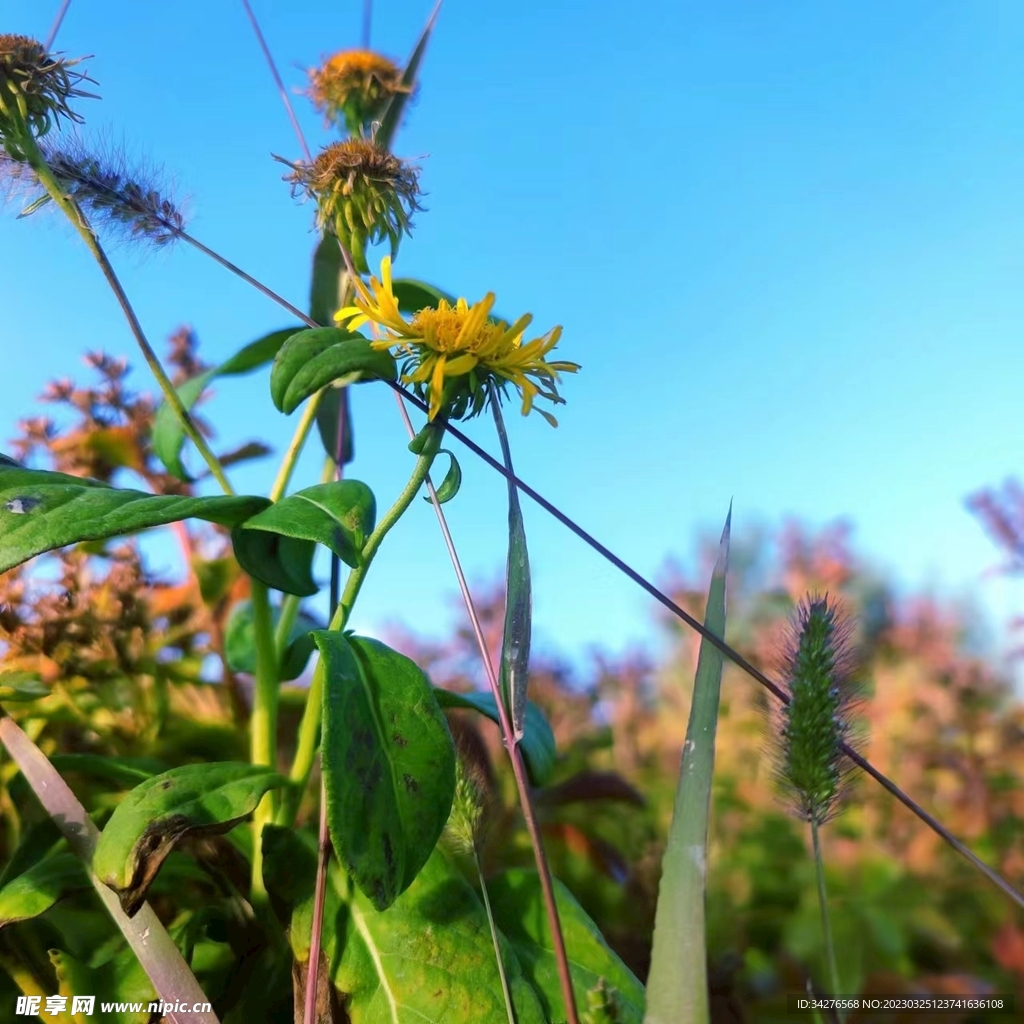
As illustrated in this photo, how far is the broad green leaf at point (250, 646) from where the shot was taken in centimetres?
68

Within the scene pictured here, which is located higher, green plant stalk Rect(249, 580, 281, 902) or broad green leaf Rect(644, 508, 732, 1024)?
green plant stalk Rect(249, 580, 281, 902)

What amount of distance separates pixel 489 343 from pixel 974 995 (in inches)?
18.3

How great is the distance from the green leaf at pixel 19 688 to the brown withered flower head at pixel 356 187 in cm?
37

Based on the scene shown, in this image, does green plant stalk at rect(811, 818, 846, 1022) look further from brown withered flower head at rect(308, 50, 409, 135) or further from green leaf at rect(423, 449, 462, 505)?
brown withered flower head at rect(308, 50, 409, 135)

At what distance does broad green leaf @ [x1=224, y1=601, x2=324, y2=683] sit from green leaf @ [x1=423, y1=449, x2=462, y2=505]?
0.67 feet

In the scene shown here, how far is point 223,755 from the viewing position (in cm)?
76

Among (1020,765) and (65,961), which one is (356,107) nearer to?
(65,961)

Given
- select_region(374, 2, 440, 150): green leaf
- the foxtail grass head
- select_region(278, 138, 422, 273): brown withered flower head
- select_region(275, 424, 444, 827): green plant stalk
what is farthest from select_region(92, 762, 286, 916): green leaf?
select_region(374, 2, 440, 150): green leaf

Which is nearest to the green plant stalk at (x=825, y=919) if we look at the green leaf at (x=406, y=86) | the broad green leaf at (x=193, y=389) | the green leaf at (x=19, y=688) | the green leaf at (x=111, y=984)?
the green leaf at (x=111, y=984)

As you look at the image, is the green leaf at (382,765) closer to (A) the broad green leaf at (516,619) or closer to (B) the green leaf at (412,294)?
(A) the broad green leaf at (516,619)

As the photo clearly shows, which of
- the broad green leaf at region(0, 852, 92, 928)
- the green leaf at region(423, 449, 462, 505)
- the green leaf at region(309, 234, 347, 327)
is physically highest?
the green leaf at region(309, 234, 347, 327)

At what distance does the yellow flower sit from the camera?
48cm

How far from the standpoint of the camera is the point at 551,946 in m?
0.51

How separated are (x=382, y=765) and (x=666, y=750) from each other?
0.55 m
